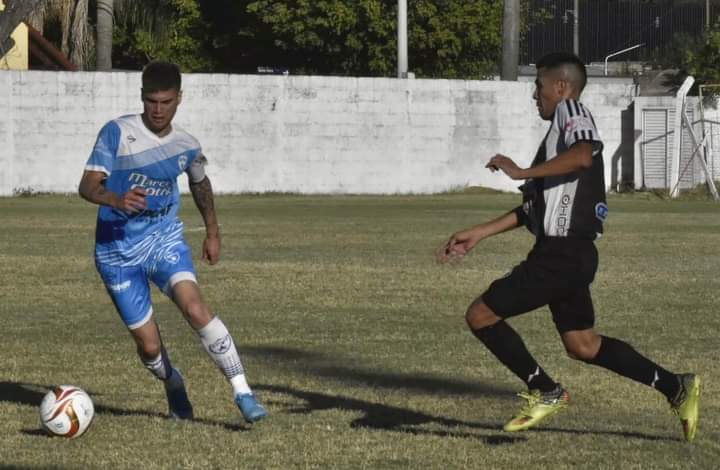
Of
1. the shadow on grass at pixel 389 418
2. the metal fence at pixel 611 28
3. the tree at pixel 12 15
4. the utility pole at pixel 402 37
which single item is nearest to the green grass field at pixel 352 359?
the shadow on grass at pixel 389 418

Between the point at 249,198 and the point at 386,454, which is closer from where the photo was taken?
the point at 386,454

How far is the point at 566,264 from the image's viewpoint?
708cm

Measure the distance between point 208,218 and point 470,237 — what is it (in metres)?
1.48

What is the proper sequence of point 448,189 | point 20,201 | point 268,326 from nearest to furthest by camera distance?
point 268,326 → point 20,201 → point 448,189

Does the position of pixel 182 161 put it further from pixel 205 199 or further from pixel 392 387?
pixel 392 387

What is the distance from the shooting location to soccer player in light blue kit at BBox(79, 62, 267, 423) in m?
7.50

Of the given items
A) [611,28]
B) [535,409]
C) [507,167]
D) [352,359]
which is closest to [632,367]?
[535,409]

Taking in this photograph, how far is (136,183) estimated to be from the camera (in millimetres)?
7598

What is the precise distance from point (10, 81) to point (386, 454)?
26.1 m

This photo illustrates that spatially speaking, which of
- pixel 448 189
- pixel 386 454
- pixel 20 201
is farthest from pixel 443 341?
pixel 448 189

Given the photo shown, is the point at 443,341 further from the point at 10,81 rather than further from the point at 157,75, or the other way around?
the point at 10,81

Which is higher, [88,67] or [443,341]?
[88,67]

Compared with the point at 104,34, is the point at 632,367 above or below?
below

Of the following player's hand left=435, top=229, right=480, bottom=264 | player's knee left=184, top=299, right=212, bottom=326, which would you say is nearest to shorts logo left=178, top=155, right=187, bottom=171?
player's knee left=184, top=299, right=212, bottom=326
